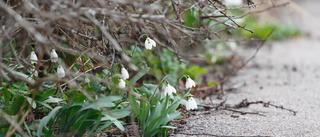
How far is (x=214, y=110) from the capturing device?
2625 mm

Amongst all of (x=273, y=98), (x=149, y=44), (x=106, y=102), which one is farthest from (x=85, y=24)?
(x=273, y=98)

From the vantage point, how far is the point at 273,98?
3.14 meters

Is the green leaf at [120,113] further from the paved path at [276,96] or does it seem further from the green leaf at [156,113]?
the paved path at [276,96]

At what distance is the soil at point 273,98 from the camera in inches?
86.2

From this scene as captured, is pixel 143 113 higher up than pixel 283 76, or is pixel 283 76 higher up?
pixel 283 76

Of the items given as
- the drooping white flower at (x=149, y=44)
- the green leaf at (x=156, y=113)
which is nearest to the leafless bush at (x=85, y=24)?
the drooping white flower at (x=149, y=44)

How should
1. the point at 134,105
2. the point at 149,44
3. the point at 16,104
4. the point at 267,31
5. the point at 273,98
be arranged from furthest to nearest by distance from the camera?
1. the point at 267,31
2. the point at 273,98
3. the point at 149,44
4. the point at 134,105
5. the point at 16,104

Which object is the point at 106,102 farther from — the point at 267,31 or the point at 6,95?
the point at 267,31

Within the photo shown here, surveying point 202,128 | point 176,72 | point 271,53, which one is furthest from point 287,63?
point 202,128

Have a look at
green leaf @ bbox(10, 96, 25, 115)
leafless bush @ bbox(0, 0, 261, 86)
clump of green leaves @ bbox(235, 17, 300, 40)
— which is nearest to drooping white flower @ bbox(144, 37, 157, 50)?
leafless bush @ bbox(0, 0, 261, 86)

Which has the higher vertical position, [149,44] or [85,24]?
[85,24]

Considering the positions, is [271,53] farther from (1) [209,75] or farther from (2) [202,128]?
(2) [202,128]

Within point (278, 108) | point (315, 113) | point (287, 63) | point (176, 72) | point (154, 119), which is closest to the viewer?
point (154, 119)

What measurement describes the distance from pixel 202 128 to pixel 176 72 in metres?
1.68
